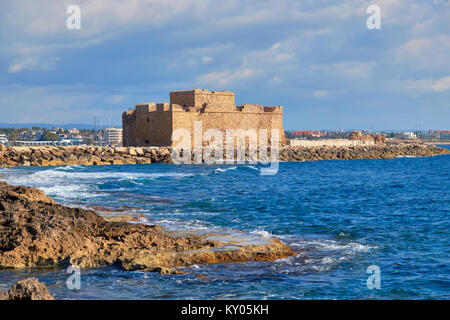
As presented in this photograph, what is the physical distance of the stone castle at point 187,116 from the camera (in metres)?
36.6

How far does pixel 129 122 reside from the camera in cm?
4031

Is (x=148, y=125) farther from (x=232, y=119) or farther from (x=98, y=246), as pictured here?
(x=98, y=246)

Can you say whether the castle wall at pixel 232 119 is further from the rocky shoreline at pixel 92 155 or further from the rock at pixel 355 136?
the rock at pixel 355 136

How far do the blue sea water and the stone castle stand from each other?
52.3 ft

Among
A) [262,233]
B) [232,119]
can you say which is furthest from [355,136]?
[262,233]

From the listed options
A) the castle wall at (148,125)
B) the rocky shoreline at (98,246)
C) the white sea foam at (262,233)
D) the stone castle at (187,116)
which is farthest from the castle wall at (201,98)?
the rocky shoreline at (98,246)

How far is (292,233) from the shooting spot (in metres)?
9.49

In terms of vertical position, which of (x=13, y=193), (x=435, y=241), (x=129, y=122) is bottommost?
(x=435, y=241)

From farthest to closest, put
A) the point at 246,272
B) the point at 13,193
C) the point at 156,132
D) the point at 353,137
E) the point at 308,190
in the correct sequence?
the point at 353,137 < the point at 156,132 < the point at 308,190 < the point at 13,193 < the point at 246,272

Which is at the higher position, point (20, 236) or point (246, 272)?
point (20, 236)

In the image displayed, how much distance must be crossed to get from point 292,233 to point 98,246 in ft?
12.9

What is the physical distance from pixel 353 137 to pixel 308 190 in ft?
144

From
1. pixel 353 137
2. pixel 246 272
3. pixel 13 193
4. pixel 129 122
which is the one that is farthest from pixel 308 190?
pixel 353 137
